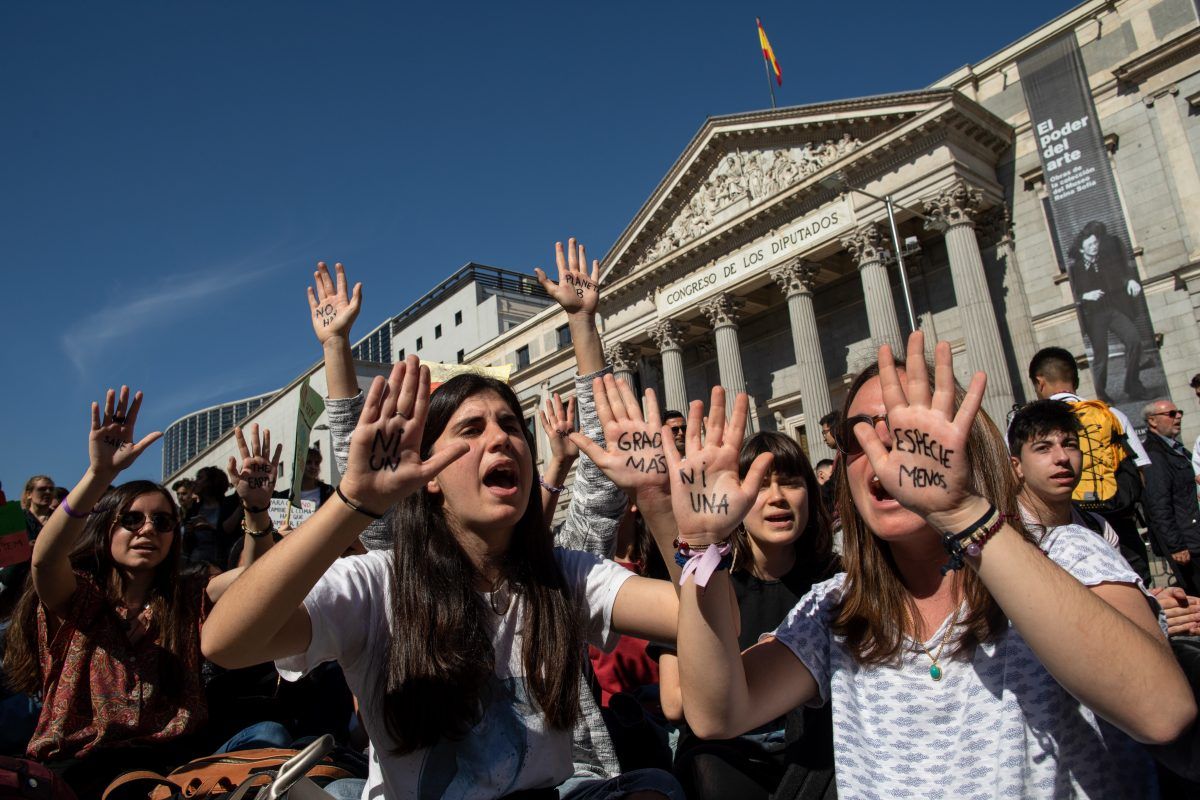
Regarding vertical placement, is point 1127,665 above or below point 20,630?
below

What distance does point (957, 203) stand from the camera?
66.2 feet

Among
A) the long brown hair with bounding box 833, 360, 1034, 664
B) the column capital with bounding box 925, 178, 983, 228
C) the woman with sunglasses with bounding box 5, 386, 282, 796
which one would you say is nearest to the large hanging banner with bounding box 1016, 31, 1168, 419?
the column capital with bounding box 925, 178, 983, 228

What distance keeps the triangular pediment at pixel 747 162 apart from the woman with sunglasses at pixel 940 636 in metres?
21.4

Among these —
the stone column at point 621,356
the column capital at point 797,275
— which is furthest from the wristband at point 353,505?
the stone column at point 621,356

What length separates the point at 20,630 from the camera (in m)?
3.56

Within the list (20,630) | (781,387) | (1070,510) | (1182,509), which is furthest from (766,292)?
(20,630)

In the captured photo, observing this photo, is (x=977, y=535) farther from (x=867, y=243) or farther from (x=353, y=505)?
(x=867, y=243)

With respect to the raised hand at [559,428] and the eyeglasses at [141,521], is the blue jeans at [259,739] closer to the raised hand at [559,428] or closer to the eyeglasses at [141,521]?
the eyeglasses at [141,521]

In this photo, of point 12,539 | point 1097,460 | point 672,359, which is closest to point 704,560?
point 12,539

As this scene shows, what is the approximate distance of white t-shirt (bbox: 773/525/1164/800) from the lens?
1.79 m

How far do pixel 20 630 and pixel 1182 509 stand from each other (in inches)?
342

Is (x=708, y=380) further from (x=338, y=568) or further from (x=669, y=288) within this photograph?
(x=338, y=568)

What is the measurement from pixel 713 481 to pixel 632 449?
335 millimetres

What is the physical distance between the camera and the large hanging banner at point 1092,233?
15195 millimetres
